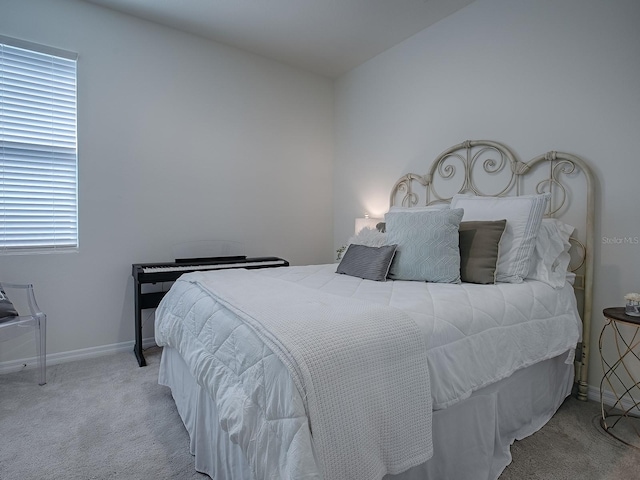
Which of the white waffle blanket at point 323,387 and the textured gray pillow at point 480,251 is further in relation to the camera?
the textured gray pillow at point 480,251

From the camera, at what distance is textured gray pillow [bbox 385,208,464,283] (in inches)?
81.1

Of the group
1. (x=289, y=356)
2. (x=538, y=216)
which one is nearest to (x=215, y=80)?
(x=538, y=216)

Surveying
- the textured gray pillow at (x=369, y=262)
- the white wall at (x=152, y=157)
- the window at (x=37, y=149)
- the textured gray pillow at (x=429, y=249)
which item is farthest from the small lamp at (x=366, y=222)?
the window at (x=37, y=149)

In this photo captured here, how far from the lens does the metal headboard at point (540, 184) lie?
2170 mm

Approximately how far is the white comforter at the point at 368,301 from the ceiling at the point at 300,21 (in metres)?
2.18

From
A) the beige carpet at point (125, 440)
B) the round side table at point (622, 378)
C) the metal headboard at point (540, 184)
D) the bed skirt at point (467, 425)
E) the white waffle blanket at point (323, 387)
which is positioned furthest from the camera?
the metal headboard at point (540, 184)

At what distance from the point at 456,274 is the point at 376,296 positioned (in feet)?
1.98

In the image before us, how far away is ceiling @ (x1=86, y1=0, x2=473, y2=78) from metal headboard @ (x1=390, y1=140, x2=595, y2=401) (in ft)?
3.90

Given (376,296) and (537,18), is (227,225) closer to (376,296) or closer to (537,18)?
(376,296)

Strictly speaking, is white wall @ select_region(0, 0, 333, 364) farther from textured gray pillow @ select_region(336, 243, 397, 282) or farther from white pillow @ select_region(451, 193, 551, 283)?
white pillow @ select_region(451, 193, 551, 283)

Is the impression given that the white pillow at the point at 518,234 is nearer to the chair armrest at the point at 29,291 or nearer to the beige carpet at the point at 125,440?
the beige carpet at the point at 125,440

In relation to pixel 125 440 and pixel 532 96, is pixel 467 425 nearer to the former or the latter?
pixel 125 440

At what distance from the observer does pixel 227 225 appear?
3.53m

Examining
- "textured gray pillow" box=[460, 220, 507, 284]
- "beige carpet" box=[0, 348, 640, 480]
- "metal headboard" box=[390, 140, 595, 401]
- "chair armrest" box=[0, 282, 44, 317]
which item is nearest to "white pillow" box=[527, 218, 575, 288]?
"metal headboard" box=[390, 140, 595, 401]
